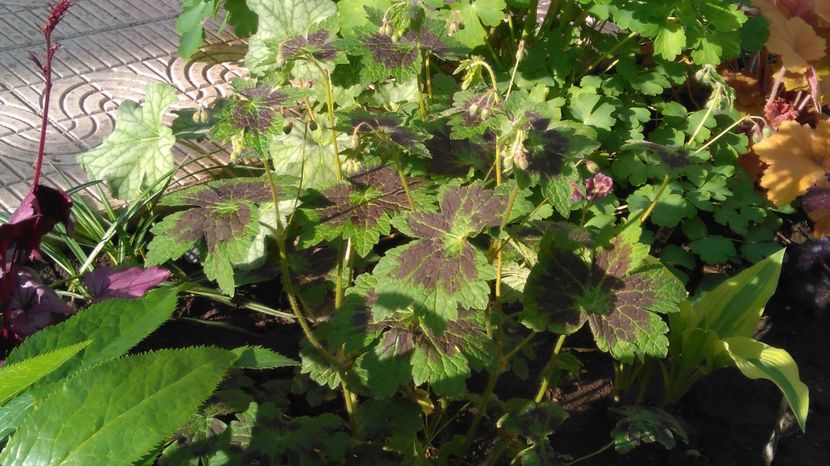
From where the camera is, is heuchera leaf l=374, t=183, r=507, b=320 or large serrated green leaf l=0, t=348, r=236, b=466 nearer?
large serrated green leaf l=0, t=348, r=236, b=466

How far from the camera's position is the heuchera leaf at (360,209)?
1.41 m

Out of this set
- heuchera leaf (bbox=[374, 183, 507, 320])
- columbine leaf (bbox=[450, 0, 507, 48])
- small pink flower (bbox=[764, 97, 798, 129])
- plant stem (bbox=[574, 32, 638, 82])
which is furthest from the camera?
small pink flower (bbox=[764, 97, 798, 129])

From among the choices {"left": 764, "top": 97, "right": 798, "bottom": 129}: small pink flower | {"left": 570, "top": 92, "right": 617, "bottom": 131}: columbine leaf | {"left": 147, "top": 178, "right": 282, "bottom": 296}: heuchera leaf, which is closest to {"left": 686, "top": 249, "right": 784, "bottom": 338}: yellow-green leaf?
{"left": 570, "top": 92, "right": 617, "bottom": 131}: columbine leaf

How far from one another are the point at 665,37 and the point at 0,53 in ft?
7.17

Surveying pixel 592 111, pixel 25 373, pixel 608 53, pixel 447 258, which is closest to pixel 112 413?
pixel 25 373

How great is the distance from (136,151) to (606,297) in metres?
1.14

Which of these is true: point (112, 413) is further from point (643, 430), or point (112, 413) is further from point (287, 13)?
point (287, 13)

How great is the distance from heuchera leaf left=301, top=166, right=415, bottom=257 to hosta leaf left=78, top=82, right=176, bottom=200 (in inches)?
23.3

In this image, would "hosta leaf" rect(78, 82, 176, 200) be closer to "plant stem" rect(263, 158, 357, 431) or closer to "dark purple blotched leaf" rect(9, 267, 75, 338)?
"dark purple blotched leaf" rect(9, 267, 75, 338)

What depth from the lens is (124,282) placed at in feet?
5.31

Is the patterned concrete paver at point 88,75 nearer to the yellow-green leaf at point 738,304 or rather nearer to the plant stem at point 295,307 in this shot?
the plant stem at point 295,307

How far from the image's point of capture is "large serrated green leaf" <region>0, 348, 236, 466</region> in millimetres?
673

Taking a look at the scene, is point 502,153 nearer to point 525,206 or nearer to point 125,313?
point 525,206

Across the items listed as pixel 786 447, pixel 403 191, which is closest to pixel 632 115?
pixel 786 447
